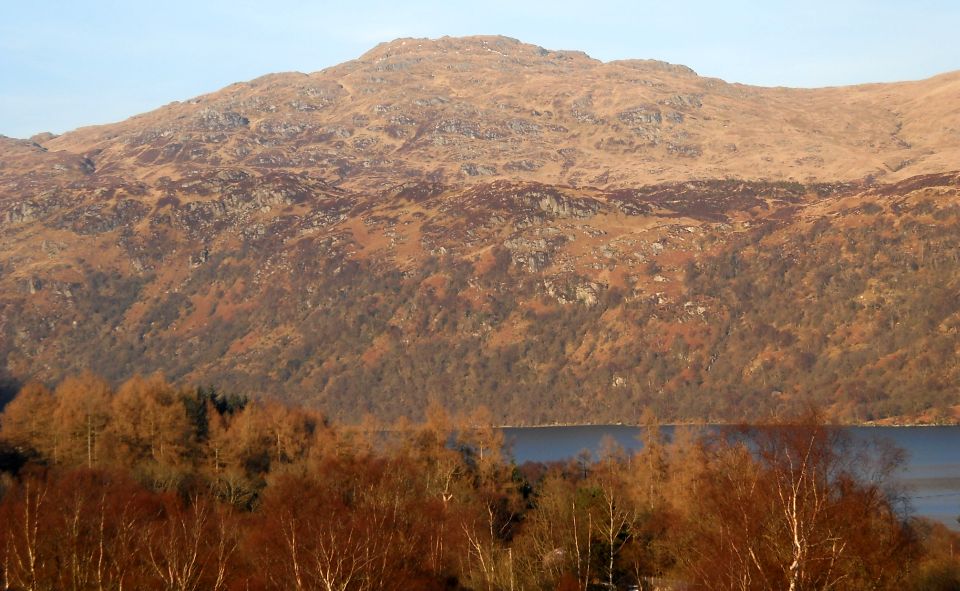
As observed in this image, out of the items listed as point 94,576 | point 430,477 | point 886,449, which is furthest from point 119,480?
point 886,449

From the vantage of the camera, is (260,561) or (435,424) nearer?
(260,561)

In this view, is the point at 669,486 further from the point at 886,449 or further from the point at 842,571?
the point at 842,571

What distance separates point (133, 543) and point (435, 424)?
196ft

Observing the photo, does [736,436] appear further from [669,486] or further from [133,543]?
[133,543]

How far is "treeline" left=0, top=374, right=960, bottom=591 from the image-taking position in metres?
40.9

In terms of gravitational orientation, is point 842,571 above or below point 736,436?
above

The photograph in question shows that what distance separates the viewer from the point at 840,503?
45.9 meters

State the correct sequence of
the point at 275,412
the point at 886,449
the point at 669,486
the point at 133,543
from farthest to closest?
the point at 275,412
the point at 886,449
the point at 669,486
the point at 133,543

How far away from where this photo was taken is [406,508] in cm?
6806

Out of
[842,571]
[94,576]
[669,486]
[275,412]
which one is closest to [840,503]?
[842,571]

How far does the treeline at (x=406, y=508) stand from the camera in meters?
40.9

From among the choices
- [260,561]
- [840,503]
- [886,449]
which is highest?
[840,503]

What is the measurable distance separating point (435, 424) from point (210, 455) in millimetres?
23480

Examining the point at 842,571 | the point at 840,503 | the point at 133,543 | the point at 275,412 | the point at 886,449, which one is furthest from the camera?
the point at 275,412
